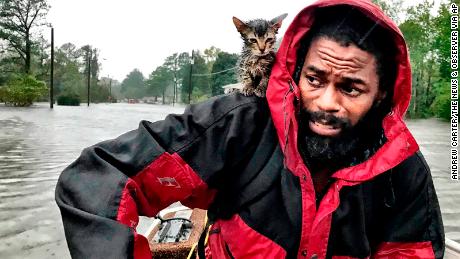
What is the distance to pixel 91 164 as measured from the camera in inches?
54.9

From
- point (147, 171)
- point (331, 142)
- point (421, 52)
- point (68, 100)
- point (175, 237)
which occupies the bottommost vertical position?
point (68, 100)

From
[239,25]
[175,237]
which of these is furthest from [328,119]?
[175,237]

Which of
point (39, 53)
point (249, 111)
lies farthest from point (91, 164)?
point (39, 53)

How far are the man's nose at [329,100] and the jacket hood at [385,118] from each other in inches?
4.4

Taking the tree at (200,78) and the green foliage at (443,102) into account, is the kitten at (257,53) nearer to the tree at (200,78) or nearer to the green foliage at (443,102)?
the green foliage at (443,102)

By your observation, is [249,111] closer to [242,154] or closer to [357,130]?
[242,154]

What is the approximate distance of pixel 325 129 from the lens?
5.57ft

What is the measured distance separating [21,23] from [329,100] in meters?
41.5

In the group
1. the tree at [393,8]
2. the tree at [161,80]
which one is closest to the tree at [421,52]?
the tree at [393,8]

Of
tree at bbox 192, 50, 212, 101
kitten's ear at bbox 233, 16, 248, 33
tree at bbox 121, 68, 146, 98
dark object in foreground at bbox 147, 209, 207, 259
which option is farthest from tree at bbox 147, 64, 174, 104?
kitten's ear at bbox 233, 16, 248, 33

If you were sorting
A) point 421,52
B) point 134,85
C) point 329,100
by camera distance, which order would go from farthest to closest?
point 134,85 < point 421,52 < point 329,100

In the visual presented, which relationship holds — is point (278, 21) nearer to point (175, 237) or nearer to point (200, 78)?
point (175, 237)

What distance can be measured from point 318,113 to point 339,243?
59 centimetres

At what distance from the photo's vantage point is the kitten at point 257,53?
1.94m
